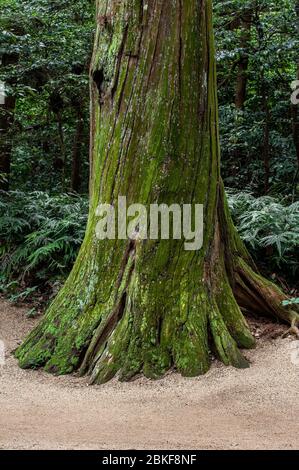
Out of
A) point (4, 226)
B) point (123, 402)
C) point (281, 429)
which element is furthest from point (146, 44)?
point (4, 226)

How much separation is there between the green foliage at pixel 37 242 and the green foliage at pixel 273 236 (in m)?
2.62

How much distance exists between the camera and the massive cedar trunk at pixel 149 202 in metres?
5.23

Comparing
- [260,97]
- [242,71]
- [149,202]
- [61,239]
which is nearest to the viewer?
[149,202]

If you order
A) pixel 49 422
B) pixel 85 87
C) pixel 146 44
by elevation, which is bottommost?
pixel 49 422

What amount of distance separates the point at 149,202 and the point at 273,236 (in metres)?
2.73

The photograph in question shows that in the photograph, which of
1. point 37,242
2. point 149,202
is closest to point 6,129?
point 37,242

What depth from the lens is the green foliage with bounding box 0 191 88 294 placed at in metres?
8.15

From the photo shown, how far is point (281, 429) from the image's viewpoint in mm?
3932

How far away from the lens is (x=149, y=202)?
543 cm

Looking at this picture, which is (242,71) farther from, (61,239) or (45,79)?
(61,239)

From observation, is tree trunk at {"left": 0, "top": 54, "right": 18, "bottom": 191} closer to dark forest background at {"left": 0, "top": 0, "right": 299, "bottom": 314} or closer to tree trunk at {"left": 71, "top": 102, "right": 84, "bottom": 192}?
dark forest background at {"left": 0, "top": 0, "right": 299, "bottom": 314}

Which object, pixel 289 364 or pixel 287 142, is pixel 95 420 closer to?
pixel 289 364

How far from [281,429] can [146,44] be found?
3929 mm

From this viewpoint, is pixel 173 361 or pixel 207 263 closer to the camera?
pixel 173 361
